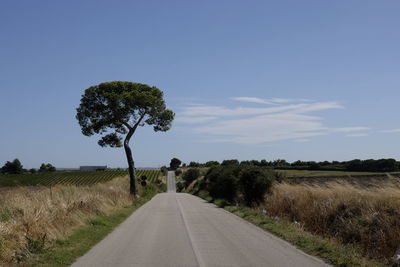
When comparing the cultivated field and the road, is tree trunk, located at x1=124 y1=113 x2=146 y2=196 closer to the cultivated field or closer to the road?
the cultivated field

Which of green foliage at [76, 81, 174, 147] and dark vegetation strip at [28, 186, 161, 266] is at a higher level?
green foliage at [76, 81, 174, 147]

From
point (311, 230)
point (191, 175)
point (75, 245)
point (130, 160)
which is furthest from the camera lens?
point (191, 175)

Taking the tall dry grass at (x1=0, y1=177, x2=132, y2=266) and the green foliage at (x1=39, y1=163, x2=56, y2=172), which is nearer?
the tall dry grass at (x1=0, y1=177, x2=132, y2=266)

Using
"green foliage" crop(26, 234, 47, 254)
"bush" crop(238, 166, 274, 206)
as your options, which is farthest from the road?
"bush" crop(238, 166, 274, 206)

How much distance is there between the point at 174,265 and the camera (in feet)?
32.9

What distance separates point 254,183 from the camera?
33188 millimetres

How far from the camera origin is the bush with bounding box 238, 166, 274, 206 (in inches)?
1277

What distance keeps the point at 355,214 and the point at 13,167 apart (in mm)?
130673

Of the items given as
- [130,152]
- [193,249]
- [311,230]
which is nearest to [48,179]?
[130,152]

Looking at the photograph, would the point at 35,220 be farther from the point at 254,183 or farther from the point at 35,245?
the point at 254,183

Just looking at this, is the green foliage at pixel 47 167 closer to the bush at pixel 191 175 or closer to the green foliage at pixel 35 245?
the bush at pixel 191 175

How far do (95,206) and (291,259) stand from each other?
1427cm

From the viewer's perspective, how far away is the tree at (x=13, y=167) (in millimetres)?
129788

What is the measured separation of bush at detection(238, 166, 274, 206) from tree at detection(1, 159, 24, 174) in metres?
110
